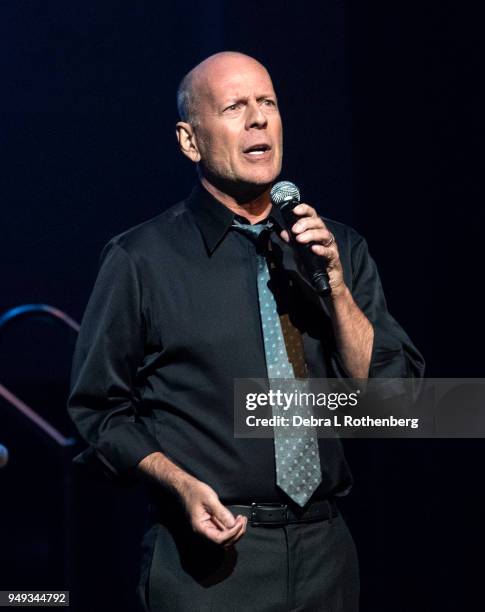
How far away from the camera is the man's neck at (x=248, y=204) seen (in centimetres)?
199

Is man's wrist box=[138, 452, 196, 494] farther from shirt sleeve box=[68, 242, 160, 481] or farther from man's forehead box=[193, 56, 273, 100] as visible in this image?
man's forehead box=[193, 56, 273, 100]

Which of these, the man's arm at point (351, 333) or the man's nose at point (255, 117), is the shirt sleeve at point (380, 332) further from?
the man's nose at point (255, 117)

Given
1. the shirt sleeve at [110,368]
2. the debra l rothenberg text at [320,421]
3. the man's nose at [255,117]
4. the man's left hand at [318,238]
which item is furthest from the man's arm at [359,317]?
the shirt sleeve at [110,368]

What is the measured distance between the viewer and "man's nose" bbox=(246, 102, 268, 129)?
6.31 ft

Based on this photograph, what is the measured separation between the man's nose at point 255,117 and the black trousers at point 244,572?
2.68ft

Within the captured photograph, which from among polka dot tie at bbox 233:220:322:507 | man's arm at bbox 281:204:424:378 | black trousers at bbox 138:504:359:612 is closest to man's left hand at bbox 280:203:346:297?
man's arm at bbox 281:204:424:378

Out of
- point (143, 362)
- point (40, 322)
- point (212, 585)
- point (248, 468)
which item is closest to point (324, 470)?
point (248, 468)

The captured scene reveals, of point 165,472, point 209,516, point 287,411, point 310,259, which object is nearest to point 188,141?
point 310,259

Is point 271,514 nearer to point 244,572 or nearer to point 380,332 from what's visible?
point 244,572

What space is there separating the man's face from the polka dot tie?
0.20 m

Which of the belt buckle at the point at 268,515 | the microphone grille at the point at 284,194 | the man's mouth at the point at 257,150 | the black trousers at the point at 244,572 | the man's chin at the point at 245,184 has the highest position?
the man's mouth at the point at 257,150

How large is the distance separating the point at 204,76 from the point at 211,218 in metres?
0.32

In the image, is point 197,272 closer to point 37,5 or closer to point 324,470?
point 324,470

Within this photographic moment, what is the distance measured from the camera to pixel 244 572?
1.74 meters
